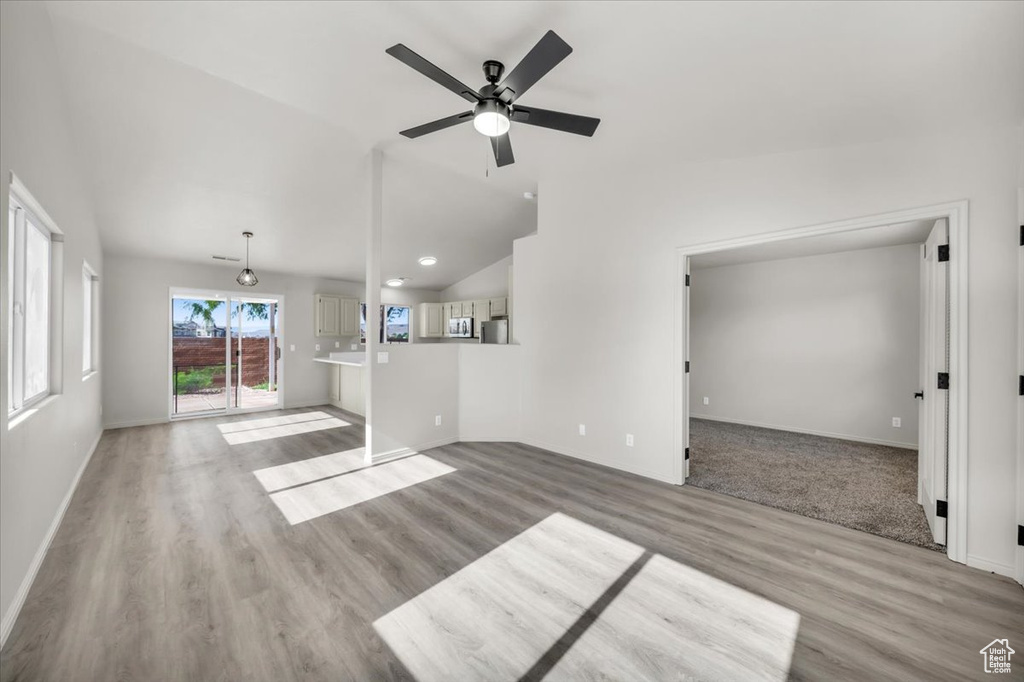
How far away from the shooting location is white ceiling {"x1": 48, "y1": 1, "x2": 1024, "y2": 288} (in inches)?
81.8

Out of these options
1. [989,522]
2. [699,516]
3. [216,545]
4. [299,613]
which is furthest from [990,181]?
[216,545]

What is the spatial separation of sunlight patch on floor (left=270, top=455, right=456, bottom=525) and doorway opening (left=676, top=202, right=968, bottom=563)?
249 centimetres

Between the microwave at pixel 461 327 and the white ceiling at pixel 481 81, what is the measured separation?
4155mm

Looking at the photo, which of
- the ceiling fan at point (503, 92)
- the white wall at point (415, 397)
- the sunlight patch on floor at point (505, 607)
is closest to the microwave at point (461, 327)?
the white wall at point (415, 397)

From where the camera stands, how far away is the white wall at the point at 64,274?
1.80 m

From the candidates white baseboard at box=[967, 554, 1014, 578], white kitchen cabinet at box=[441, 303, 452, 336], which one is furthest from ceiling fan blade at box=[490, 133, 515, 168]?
white kitchen cabinet at box=[441, 303, 452, 336]

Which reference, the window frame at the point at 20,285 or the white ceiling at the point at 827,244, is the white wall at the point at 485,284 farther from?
the window frame at the point at 20,285

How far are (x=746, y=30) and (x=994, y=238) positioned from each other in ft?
6.22

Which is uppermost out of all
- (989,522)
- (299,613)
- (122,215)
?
(122,215)

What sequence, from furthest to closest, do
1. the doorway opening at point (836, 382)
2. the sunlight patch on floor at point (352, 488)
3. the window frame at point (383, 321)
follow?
1. the window frame at point (383, 321)
2. the sunlight patch on floor at point (352, 488)
3. the doorway opening at point (836, 382)

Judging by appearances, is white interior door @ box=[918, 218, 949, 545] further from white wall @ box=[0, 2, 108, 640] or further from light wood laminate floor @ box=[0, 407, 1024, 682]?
white wall @ box=[0, 2, 108, 640]

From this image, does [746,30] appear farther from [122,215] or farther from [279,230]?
[122,215]

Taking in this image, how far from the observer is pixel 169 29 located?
2.44 metres

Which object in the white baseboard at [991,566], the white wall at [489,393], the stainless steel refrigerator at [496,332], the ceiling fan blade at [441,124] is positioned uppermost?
the ceiling fan blade at [441,124]
